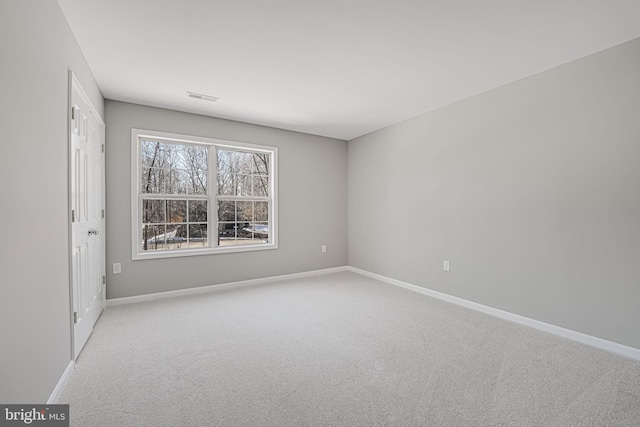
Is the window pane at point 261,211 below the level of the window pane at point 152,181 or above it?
below

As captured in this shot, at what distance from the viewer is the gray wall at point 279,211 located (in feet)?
11.2

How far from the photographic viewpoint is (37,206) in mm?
1536

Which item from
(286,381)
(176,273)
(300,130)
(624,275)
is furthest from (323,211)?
(624,275)

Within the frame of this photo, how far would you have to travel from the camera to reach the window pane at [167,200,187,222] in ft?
12.5

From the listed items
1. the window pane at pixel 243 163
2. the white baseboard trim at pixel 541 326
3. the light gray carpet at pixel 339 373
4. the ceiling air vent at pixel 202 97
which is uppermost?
the ceiling air vent at pixel 202 97

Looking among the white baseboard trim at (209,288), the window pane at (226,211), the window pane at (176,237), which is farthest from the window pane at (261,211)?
the window pane at (176,237)

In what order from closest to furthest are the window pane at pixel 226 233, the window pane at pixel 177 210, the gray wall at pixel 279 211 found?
the gray wall at pixel 279 211 < the window pane at pixel 177 210 < the window pane at pixel 226 233

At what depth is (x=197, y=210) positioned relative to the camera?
398cm

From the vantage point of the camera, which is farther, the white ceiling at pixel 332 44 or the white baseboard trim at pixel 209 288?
the white baseboard trim at pixel 209 288

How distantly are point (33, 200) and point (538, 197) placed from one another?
148 inches

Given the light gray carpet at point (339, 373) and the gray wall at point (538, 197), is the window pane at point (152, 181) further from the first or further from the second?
the gray wall at point (538, 197)

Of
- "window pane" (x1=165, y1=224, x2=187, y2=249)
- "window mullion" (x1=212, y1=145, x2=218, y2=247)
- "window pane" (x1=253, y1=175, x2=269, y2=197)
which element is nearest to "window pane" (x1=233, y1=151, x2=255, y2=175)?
"window pane" (x1=253, y1=175, x2=269, y2=197)

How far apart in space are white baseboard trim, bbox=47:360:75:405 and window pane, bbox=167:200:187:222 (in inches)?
81.7
